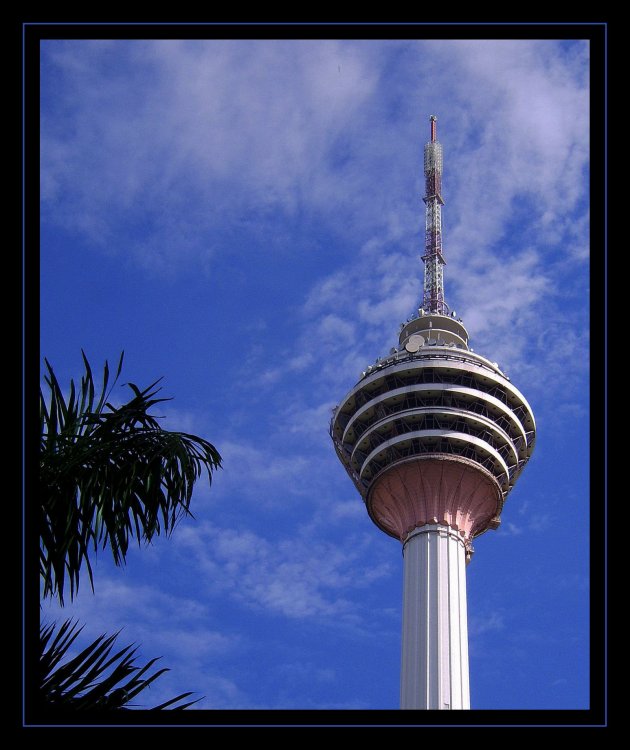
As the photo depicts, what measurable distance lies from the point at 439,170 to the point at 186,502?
299 feet

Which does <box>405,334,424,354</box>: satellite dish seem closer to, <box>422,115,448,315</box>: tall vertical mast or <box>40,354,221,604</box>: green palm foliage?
<box>422,115,448,315</box>: tall vertical mast

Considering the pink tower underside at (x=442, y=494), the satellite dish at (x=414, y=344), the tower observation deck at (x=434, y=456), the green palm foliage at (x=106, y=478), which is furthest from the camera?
the satellite dish at (x=414, y=344)

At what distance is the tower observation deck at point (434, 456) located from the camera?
261ft

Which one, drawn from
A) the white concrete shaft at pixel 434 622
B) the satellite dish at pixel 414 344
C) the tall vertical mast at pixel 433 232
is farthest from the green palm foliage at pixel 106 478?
the tall vertical mast at pixel 433 232

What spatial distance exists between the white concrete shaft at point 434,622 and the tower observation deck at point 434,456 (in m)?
0.08

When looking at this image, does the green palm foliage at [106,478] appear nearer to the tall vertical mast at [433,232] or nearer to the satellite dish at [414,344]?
the satellite dish at [414,344]

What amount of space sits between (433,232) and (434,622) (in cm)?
3352

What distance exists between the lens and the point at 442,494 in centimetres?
8144

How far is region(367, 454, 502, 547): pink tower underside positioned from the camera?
8119 centimetres

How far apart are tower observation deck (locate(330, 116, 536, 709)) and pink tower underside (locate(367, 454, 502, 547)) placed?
0.06 m

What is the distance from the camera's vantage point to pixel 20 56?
9148mm

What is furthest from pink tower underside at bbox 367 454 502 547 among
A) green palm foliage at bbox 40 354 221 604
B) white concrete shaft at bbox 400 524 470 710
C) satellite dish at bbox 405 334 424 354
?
green palm foliage at bbox 40 354 221 604

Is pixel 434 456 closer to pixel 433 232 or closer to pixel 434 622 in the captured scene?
pixel 434 622
